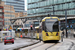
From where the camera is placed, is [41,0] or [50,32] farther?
[41,0]

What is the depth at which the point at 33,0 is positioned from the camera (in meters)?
82.6

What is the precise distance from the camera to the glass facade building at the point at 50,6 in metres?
69.2

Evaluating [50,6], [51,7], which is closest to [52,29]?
[51,7]

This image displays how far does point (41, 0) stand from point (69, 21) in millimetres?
21045

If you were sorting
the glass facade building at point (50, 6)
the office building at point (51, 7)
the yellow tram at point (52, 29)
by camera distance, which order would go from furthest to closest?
the glass facade building at point (50, 6) → the office building at point (51, 7) → the yellow tram at point (52, 29)

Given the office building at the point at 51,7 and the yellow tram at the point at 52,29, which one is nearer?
the yellow tram at the point at 52,29

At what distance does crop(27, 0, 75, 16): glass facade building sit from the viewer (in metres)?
69.2

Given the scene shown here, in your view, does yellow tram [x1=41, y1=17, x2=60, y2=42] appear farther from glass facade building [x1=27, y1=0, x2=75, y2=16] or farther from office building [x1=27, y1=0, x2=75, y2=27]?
glass facade building [x1=27, y1=0, x2=75, y2=16]

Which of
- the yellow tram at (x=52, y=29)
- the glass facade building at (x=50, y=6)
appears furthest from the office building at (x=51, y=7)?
the yellow tram at (x=52, y=29)

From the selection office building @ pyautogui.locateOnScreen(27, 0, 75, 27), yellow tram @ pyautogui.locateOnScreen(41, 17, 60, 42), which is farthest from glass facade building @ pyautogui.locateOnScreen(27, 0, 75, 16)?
yellow tram @ pyautogui.locateOnScreen(41, 17, 60, 42)

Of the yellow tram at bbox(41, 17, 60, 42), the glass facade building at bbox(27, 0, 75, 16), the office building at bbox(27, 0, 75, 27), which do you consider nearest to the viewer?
the yellow tram at bbox(41, 17, 60, 42)

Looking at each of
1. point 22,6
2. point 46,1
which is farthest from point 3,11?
point 22,6

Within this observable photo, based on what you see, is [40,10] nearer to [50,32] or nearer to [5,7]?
[5,7]

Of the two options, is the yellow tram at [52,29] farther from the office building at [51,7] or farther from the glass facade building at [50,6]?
the glass facade building at [50,6]
